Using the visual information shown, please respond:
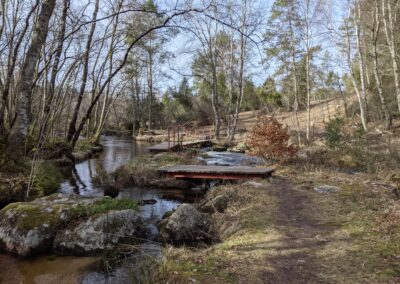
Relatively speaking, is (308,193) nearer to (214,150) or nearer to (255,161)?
(255,161)

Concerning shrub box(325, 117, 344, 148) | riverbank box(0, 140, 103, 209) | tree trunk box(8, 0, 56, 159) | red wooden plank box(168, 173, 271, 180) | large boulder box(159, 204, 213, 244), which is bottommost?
large boulder box(159, 204, 213, 244)

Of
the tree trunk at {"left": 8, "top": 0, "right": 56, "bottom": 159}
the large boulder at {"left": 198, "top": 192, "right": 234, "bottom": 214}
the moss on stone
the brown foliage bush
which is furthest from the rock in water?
the tree trunk at {"left": 8, "top": 0, "right": 56, "bottom": 159}

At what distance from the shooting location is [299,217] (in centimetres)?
647

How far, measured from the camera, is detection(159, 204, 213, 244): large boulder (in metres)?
6.55

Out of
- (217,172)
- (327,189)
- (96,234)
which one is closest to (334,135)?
(217,172)

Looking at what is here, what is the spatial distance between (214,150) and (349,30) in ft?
37.8

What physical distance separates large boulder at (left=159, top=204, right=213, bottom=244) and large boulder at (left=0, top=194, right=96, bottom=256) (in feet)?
5.84

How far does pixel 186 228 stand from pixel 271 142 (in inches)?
284

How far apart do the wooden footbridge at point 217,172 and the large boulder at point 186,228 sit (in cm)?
406

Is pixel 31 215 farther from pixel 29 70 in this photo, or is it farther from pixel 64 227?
pixel 29 70

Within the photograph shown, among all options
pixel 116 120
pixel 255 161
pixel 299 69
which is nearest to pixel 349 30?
pixel 299 69

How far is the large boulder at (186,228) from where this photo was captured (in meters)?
6.55

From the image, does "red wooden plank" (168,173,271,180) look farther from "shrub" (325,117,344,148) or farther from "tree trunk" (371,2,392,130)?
"tree trunk" (371,2,392,130)

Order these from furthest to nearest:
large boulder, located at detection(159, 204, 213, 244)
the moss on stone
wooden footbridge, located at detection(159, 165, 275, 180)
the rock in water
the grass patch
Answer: wooden footbridge, located at detection(159, 165, 275, 180) → the rock in water → the grass patch → large boulder, located at detection(159, 204, 213, 244) → the moss on stone
